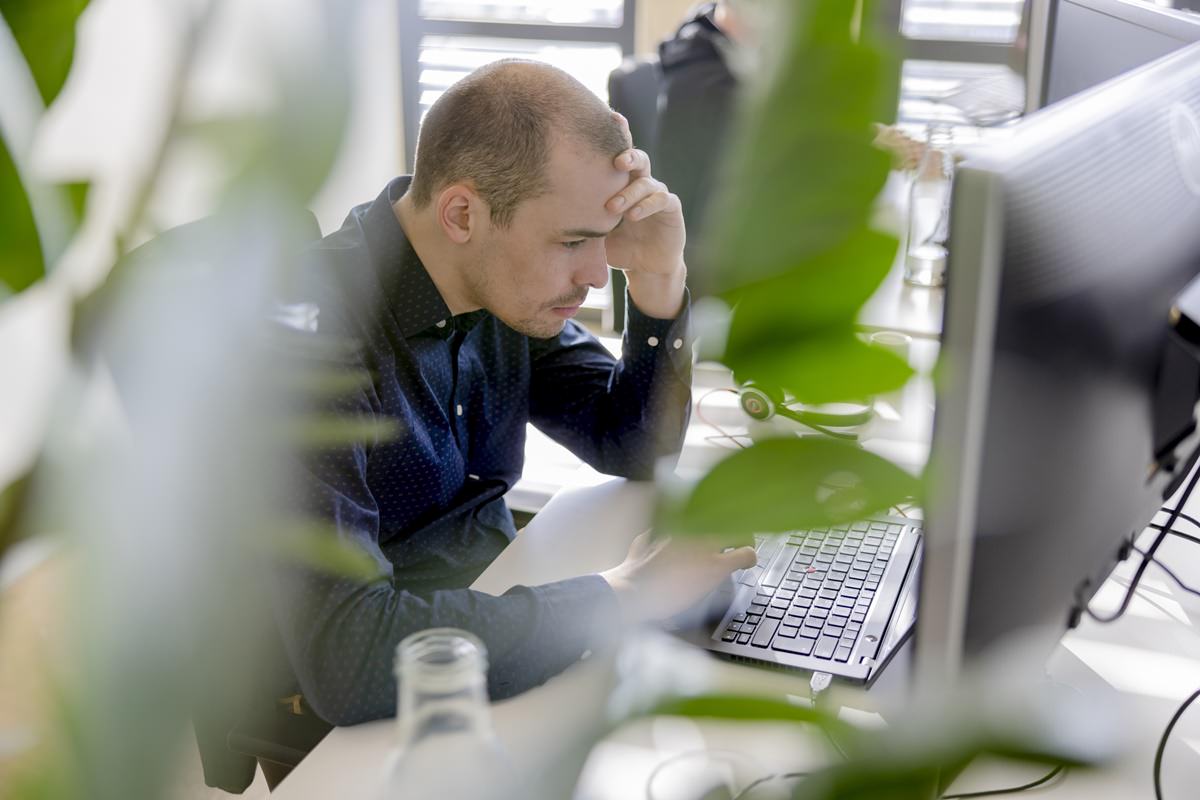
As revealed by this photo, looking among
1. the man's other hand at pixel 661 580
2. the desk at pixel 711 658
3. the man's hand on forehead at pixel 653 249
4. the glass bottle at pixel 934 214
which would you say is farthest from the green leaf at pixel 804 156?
the glass bottle at pixel 934 214

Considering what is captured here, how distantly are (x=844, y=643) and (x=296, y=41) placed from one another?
0.96m

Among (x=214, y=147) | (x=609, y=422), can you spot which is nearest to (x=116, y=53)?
(x=214, y=147)

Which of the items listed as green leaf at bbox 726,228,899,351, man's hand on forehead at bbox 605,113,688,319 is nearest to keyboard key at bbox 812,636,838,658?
man's hand on forehead at bbox 605,113,688,319

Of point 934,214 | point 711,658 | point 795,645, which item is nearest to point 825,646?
point 795,645

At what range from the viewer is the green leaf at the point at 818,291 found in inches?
7.4

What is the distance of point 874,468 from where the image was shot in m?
0.20

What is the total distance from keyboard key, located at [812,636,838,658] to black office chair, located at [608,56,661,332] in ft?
3.57

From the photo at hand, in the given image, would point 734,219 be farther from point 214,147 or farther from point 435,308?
point 435,308

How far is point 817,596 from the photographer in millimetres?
1149

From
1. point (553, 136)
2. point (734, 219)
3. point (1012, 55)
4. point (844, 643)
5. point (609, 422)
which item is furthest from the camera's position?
point (1012, 55)

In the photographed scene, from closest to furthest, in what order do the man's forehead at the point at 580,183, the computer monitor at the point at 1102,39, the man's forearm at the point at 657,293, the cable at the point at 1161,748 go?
1. the cable at the point at 1161,748
2. the computer monitor at the point at 1102,39
3. the man's forehead at the point at 580,183
4. the man's forearm at the point at 657,293

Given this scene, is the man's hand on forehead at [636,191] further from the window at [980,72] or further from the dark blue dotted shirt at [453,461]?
the window at [980,72]

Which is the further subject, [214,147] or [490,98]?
[490,98]

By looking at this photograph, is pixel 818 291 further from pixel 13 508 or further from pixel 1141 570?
pixel 1141 570
